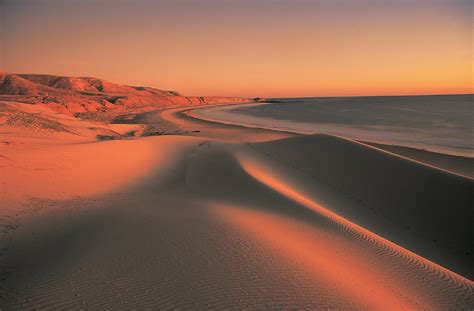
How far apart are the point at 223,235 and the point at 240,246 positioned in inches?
18.8

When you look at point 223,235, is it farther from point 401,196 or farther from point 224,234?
point 401,196

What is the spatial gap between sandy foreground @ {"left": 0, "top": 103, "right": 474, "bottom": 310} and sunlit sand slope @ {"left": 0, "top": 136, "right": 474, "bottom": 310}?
0.09 ft

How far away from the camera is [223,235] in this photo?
5.04 m

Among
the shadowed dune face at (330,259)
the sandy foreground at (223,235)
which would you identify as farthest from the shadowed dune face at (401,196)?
the shadowed dune face at (330,259)

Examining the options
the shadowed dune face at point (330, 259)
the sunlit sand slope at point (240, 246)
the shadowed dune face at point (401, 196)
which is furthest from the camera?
the shadowed dune face at point (401, 196)

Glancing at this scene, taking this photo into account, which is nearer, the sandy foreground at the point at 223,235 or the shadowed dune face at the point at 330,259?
the sandy foreground at the point at 223,235

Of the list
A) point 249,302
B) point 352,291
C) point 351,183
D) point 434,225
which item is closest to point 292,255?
point 352,291

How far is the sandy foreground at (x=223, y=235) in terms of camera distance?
353 centimetres

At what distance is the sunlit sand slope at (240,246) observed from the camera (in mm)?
3463

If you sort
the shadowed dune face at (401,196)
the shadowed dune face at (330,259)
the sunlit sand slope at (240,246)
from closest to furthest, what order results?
the sunlit sand slope at (240,246)
the shadowed dune face at (330,259)
the shadowed dune face at (401,196)

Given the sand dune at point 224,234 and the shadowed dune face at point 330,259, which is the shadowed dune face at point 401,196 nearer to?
the sand dune at point 224,234

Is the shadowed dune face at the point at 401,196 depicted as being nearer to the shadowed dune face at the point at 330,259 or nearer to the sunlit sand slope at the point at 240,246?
the sunlit sand slope at the point at 240,246

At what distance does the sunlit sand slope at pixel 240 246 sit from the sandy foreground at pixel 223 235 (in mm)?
26

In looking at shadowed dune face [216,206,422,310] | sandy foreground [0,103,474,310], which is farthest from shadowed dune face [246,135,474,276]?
shadowed dune face [216,206,422,310]
